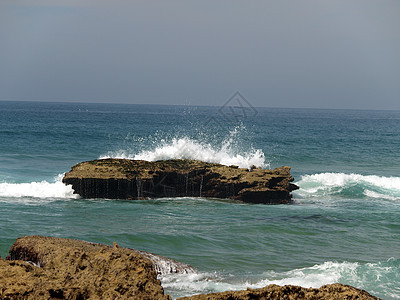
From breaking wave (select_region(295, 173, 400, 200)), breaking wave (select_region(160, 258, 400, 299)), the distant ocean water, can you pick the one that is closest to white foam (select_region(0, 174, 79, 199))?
the distant ocean water

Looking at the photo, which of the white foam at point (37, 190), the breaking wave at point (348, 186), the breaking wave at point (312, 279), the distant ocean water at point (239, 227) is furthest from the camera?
the breaking wave at point (348, 186)

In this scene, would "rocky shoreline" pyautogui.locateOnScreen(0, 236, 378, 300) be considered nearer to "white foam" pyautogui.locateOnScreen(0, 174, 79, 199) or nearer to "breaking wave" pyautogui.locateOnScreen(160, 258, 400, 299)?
"breaking wave" pyautogui.locateOnScreen(160, 258, 400, 299)

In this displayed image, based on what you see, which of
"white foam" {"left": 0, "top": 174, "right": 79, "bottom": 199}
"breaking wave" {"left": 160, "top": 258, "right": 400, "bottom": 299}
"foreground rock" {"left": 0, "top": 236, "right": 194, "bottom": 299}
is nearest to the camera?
"foreground rock" {"left": 0, "top": 236, "right": 194, "bottom": 299}

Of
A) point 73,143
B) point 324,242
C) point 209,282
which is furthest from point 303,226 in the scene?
point 73,143

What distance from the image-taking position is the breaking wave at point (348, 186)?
65.7 ft

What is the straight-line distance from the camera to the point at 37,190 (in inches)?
674

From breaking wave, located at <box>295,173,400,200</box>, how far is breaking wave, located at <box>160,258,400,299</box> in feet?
33.5

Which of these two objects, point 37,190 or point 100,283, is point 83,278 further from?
point 37,190

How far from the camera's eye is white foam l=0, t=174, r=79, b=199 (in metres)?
16.2

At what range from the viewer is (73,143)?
3778 cm

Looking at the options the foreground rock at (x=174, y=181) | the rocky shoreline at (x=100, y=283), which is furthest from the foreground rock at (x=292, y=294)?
the foreground rock at (x=174, y=181)

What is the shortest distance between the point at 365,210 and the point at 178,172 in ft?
20.8

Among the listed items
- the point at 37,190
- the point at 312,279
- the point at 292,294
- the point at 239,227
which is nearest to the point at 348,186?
the point at 239,227

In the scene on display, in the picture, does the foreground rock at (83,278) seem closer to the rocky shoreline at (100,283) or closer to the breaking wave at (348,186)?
the rocky shoreline at (100,283)
